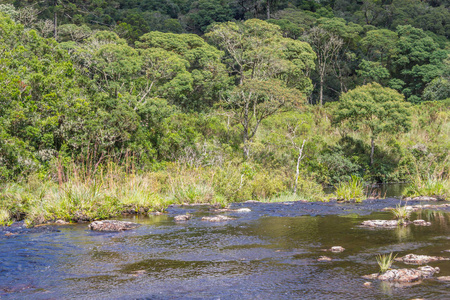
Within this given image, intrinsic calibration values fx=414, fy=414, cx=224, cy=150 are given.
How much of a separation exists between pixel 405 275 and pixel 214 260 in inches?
123

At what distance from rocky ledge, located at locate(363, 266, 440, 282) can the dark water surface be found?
0.18 m

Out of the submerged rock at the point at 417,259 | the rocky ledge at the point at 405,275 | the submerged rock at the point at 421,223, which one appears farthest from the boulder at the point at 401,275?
the submerged rock at the point at 421,223

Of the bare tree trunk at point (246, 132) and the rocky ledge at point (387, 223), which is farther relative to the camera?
the bare tree trunk at point (246, 132)

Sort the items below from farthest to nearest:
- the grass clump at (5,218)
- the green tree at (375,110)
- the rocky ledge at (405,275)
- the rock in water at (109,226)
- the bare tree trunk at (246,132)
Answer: the green tree at (375,110) → the bare tree trunk at (246,132) → the grass clump at (5,218) → the rock in water at (109,226) → the rocky ledge at (405,275)

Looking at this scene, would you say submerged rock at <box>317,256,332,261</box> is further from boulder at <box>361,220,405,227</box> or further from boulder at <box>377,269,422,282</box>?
boulder at <box>361,220,405,227</box>

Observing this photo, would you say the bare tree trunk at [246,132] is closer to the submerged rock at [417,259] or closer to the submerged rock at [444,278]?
the submerged rock at [417,259]

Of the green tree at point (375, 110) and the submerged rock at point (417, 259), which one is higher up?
the green tree at point (375, 110)

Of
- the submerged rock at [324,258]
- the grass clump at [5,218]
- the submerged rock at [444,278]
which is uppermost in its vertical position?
the submerged rock at [444,278]

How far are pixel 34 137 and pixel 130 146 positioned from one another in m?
6.12

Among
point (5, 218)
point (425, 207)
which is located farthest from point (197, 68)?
point (5, 218)

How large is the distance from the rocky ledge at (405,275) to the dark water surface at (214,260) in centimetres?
18

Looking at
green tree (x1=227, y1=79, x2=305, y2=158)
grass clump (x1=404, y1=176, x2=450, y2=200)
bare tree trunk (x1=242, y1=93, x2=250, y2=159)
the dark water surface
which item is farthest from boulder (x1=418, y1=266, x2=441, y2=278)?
bare tree trunk (x1=242, y1=93, x2=250, y2=159)

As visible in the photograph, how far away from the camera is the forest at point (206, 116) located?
16.7 m

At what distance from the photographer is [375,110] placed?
32.1m
